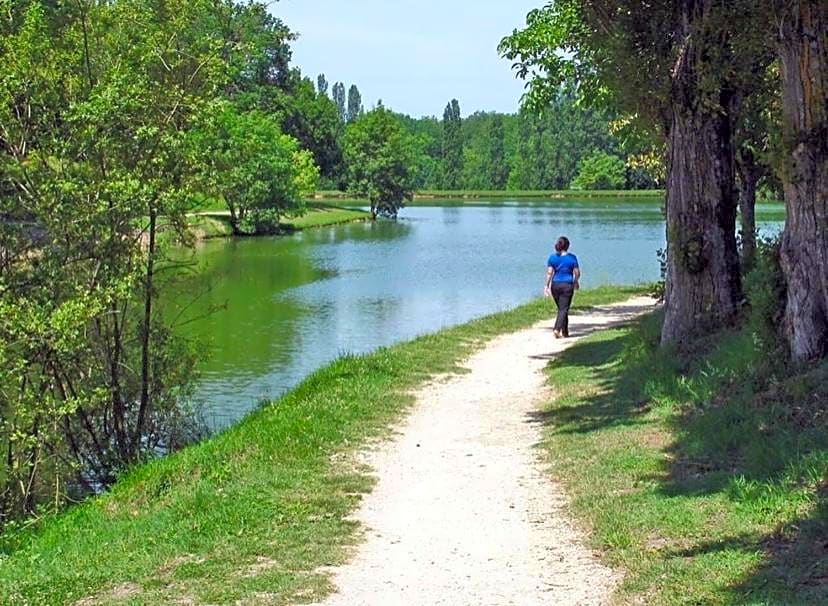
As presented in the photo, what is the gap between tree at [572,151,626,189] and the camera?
142 metres

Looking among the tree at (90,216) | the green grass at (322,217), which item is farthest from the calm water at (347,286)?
the green grass at (322,217)

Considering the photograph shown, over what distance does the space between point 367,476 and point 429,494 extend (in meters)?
0.85

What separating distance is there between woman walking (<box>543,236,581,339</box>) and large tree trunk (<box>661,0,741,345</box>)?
546 centimetres

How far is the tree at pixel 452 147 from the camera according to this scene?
178625 millimetres

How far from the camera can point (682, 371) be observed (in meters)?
12.4

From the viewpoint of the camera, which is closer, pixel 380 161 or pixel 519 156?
pixel 380 161

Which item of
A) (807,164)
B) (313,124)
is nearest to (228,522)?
(807,164)

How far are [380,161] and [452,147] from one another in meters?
91.8

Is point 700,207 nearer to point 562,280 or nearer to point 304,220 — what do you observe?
point 562,280

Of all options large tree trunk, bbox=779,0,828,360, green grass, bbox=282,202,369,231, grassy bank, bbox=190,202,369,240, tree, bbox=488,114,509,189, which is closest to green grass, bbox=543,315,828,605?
large tree trunk, bbox=779,0,828,360

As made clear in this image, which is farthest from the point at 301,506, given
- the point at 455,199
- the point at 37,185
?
the point at 455,199

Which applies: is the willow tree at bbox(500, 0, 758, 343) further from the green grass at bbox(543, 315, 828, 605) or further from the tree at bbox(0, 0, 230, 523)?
the tree at bbox(0, 0, 230, 523)

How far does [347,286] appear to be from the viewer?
37.2m

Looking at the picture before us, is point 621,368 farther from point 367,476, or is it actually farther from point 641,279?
point 641,279
